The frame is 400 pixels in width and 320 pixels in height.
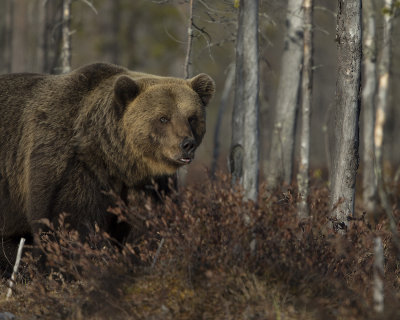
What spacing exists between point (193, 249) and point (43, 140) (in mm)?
2287

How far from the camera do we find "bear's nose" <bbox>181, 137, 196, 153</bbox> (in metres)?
5.91

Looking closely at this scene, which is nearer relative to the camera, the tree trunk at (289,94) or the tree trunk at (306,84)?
the tree trunk at (306,84)


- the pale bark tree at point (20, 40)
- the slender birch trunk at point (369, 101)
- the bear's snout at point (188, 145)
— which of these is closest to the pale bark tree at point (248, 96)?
the bear's snout at point (188, 145)

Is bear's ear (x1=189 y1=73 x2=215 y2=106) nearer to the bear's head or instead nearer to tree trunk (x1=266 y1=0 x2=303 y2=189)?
the bear's head

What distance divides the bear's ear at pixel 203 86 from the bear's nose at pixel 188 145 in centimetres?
85

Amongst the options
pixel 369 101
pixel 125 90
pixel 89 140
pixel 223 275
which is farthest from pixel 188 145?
pixel 369 101

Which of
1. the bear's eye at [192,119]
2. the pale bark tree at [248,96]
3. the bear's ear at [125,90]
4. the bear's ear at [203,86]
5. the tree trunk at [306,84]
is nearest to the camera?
the bear's ear at [125,90]

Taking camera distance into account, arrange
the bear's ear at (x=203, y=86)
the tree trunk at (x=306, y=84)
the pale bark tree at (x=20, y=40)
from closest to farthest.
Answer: the bear's ear at (x=203, y=86) < the tree trunk at (x=306, y=84) < the pale bark tree at (x=20, y=40)

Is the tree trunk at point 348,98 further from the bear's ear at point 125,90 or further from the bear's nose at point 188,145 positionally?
the bear's ear at point 125,90

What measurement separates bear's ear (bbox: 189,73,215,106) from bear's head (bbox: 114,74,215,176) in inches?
8.5

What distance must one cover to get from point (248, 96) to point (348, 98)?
1998 mm

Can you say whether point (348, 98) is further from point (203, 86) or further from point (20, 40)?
point (20, 40)

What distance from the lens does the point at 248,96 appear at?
7.97 meters

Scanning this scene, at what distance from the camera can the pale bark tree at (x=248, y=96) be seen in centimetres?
784
